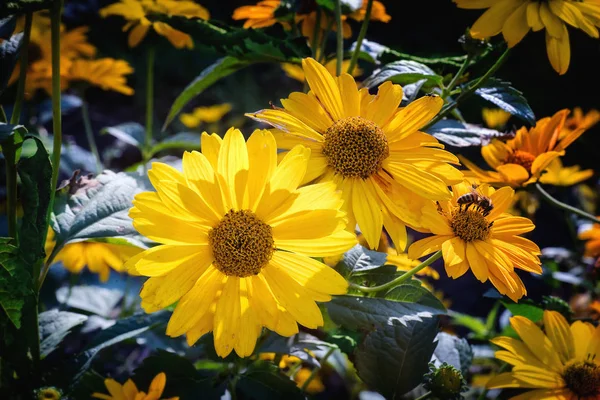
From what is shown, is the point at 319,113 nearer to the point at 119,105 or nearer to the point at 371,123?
the point at 371,123

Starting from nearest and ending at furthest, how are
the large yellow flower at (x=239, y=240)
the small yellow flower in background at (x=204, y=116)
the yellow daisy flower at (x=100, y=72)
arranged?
the large yellow flower at (x=239, y=240) → the yellow daisy flower at (x=100, y=72) → the small yellow flower in background at (x=204, y=116)

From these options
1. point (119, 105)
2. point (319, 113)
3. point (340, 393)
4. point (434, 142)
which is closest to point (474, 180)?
point (434, 142)

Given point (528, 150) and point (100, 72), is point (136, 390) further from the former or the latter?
point (100, 72)

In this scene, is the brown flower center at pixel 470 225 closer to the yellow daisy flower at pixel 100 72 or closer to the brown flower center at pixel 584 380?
the brown flower center at pixel 584 380

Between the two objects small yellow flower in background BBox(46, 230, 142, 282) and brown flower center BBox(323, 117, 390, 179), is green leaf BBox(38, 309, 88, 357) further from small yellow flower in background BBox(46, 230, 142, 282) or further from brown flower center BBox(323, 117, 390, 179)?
brown flower center BBox(323, 117, 390, 179)

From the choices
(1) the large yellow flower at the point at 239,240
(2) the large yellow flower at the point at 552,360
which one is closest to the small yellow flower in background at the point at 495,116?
(2) the large yellow flower at the point at 552,360

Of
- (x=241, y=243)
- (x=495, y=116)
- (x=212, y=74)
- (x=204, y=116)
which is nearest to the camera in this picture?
(x=241, y=243)

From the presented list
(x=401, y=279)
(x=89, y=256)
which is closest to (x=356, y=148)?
(x=401, y=279)
